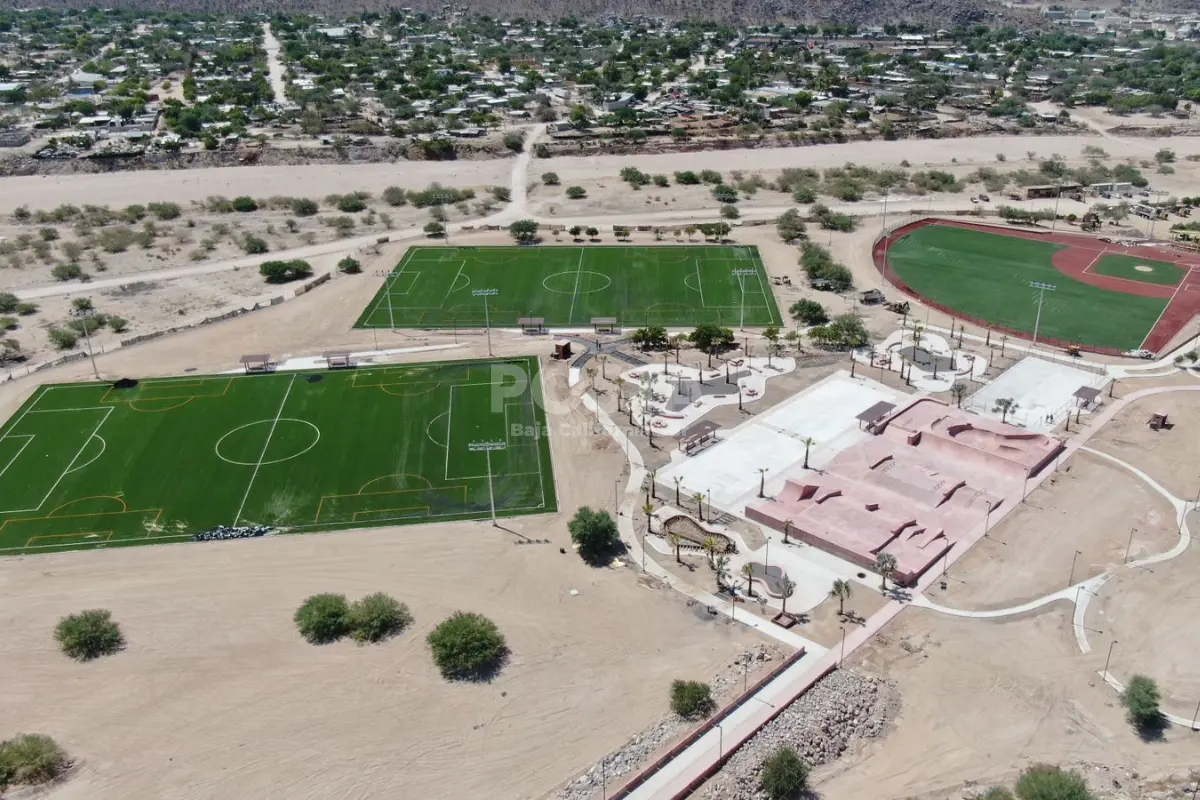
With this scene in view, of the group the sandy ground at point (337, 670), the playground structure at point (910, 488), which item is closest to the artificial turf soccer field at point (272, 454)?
the sandy ground at point (337, 670)

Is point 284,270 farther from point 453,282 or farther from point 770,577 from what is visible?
point 770,577

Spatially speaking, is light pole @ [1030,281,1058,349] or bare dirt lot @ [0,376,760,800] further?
light pole @ [1030,281,1058,349]

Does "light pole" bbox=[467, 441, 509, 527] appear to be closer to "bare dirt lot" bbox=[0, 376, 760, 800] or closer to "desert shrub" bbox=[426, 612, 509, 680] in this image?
"bare dirt lot" bbox=[0, 376, 760, 800]

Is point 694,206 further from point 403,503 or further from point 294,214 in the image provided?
point 403,503

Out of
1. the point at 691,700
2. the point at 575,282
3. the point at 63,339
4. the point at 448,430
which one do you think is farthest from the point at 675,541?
the point at 63,339

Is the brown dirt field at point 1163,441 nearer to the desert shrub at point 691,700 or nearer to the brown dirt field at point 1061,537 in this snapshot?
the brown dirt field at point 1061,537

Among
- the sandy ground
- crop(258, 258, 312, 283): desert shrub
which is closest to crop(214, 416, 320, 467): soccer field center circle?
the sandy ground

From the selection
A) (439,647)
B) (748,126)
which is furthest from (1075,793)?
(748,126)
